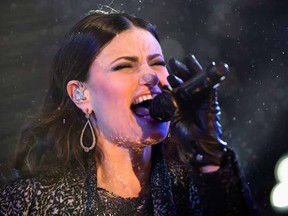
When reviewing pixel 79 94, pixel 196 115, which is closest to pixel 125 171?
pixel 79 94

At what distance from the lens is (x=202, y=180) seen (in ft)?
5.34

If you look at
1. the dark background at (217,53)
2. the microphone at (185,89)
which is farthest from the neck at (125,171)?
the dark background at (217,53)

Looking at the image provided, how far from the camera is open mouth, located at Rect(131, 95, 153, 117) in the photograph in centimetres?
201

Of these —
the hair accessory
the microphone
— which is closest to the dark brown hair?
the hair accessory

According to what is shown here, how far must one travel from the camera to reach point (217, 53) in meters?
3.68

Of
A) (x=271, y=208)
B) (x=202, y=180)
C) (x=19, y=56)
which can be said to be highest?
(x=19, y=56)

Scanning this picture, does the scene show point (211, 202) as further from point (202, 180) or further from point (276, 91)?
point (276, 91)

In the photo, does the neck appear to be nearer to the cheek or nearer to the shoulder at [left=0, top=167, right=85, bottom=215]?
the shoulder at [left=0, top=167, right=85, bottom=215]

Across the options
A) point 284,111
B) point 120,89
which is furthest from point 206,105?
point 284,111

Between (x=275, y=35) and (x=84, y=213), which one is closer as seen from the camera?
(x=84, y=213)

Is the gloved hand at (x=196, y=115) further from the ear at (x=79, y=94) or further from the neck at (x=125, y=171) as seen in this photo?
the ear at (x=79, y=94)

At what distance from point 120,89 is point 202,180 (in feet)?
2.06

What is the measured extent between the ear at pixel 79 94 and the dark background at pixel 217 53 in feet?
2.85

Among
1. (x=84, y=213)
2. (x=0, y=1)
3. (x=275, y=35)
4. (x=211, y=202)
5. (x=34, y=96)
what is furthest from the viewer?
(x=275, y=35)
